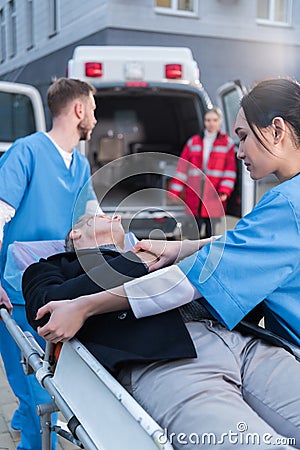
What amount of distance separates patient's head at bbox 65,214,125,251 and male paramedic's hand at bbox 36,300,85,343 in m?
0.40

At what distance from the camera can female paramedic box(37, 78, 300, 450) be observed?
133 centimetres

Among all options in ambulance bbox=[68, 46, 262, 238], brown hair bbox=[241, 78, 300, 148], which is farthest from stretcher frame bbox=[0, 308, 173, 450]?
ambulance bbox=[68, 46, 262, 238]

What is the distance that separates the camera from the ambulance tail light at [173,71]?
5.37 metres

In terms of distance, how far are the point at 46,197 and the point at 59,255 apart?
0.58 meters

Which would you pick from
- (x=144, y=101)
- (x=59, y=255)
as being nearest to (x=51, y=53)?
(x=144, y=101)

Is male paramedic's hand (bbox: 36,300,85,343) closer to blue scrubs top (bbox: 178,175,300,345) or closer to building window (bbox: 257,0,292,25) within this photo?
blue scrubs top (bbox: 178,175,300,345)

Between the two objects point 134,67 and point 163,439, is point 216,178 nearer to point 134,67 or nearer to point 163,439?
point 134,67

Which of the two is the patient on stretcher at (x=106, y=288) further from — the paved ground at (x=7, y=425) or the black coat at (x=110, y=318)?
the paved ground at (x=7, y=425)

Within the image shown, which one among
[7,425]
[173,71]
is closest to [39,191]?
[7,425]

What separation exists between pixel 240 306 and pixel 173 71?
427 centimetres

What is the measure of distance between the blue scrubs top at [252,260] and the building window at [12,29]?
8.21 metres

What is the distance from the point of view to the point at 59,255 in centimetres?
190

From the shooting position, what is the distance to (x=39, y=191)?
2.40 m

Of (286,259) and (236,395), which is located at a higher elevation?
(286,259)
